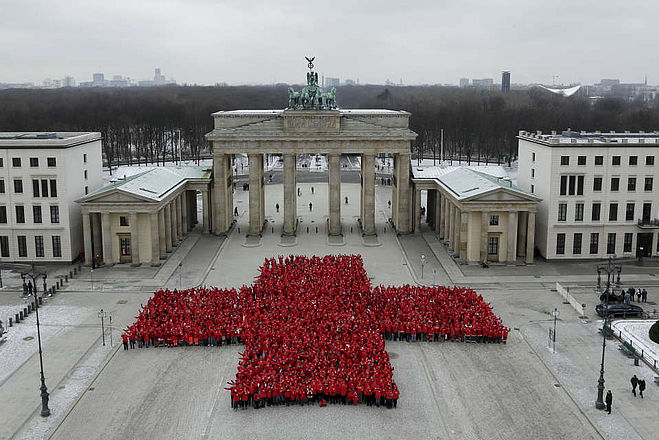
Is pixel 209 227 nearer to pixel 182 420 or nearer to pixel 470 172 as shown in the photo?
pixel 470 172

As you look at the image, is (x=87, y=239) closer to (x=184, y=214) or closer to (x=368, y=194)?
(x=184, y=214)

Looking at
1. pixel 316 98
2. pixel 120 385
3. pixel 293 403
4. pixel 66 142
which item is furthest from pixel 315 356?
pixel 316 98

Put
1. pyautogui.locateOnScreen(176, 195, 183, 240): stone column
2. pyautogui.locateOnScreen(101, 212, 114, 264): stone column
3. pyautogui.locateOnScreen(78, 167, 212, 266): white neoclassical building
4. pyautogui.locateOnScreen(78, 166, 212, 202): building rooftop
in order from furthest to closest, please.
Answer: pyautogui.locateOnScreen(176, 195, 183, 240): stone column, pyautogui.locateOnScreen(78, 166, 212, 202): building rooftop, pyautogui.locateOnScreen(101, 212, 114, 264): stone column, pyautogui.locateOnScreen(78, 167, 212, 266): white neoclassical building

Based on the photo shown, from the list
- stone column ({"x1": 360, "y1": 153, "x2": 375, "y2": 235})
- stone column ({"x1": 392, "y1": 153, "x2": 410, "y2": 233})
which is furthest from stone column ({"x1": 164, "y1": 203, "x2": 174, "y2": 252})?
stone column ({"x1": 392, "y1": 153, "x2": 410, "y2": 233})

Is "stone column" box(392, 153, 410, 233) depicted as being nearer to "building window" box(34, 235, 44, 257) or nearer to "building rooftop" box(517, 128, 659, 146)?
"building rooftop" box(517, 128, 659, 146)

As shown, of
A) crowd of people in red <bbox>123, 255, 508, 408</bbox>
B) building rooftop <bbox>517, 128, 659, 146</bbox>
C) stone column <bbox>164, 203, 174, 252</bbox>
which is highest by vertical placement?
building rooftop <bbox>517, 128, 659, 146</bbox>

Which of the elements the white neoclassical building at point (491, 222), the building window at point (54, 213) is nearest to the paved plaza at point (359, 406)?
the white neoclassical building at point (491, 222)

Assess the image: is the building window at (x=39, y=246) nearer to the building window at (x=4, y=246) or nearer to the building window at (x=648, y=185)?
the building window at (x=4, y=246)
